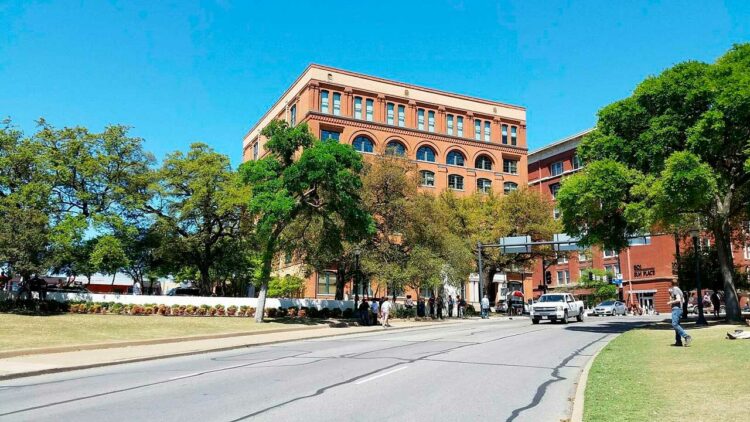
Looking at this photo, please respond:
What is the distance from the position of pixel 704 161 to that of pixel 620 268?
48.1m

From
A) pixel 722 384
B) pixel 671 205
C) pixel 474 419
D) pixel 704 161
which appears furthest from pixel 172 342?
pixel 704 161

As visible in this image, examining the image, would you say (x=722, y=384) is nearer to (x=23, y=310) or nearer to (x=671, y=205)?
(x=671, y=205)

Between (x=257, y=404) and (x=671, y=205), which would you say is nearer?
(x=257, y=404)

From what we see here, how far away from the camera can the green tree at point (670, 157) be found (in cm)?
2220

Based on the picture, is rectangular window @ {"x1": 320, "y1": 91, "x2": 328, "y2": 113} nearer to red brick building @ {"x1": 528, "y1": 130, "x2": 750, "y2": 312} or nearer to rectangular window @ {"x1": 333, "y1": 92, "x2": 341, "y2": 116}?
rectangular window @ {"x1": 333, "y1": 92, "x2": 341, "y2": 116}

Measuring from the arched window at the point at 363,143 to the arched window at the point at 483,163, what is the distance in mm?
14620

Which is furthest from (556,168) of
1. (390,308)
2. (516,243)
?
(390,308)

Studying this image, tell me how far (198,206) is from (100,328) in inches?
559

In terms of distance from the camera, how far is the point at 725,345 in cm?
1536

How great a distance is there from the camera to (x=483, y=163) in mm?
69625

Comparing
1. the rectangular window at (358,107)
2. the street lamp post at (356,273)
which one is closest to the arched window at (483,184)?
the rectangular window at (358,107)

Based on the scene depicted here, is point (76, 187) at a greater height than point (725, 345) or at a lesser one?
greater

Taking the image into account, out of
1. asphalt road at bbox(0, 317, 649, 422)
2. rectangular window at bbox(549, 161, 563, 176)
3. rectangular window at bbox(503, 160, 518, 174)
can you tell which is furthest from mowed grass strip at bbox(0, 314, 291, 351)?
rectangular window at bbox(549, 161, 563, 176)

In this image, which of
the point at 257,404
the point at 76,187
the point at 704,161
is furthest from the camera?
the point at 76,187
